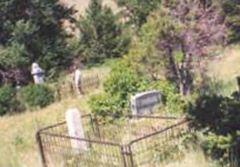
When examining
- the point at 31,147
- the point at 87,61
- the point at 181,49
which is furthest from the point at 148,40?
the point at 87,61

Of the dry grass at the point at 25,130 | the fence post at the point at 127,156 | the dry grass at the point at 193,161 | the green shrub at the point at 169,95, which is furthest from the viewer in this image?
the green shrub at the point at 169,95

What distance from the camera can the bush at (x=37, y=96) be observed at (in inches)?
878

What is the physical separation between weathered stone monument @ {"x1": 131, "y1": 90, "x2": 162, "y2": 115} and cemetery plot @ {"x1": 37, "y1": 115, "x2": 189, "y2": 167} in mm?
1405

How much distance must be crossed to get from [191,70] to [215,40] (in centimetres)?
211

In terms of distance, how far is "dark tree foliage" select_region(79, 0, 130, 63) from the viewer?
105 ft

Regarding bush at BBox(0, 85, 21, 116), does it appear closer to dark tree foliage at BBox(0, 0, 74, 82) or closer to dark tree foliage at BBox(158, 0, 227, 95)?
dark tree foliage at BBox(0, 0, 74, 82)

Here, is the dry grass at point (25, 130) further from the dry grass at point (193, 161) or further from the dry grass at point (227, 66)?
the dry grass at point (227, 66)

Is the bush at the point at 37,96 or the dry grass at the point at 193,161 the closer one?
the dry grass at the point at 193,161

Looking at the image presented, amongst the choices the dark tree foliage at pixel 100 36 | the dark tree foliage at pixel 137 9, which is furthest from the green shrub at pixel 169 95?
the dark tree foliage at pixel 137 9

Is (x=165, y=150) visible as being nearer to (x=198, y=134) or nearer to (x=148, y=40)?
(x=198, y=134)

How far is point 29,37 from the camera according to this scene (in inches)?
1155

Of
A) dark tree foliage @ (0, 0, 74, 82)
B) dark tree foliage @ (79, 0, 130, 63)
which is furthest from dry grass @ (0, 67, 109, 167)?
dark tree foliage @ (79, 0, 130, 63)

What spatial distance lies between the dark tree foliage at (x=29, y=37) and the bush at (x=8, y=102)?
17.3 feet

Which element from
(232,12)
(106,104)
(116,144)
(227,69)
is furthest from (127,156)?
(232,12)
